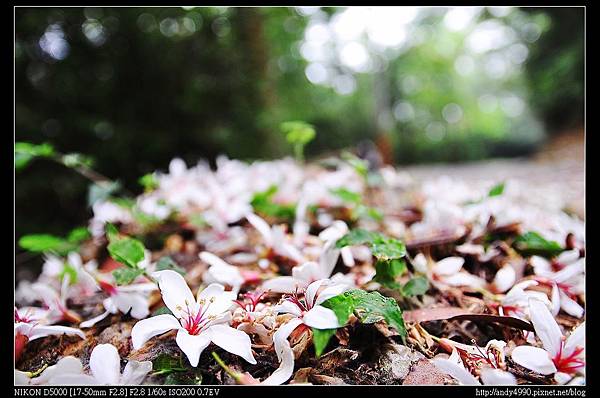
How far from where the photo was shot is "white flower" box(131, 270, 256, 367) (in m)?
0.51

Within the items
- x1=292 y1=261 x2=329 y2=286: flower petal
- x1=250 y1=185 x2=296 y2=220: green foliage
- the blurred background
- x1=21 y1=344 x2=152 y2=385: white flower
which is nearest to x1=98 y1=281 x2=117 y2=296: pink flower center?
x1=21 y1=344 x2=152 y2=385: white flower

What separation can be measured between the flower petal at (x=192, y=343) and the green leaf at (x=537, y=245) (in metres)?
0.63

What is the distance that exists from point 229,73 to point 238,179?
1961 mm

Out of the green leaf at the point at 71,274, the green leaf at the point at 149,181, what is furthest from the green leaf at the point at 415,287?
the green leaf at the point at 149,181

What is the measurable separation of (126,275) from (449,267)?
58 cm

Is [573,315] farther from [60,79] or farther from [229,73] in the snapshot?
[60,79]

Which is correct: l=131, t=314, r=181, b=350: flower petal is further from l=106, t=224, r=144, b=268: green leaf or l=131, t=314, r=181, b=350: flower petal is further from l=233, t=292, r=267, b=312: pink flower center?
l=106, t=224, r=144, b=268: green leaf

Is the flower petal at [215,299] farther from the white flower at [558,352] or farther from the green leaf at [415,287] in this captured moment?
the white flower at [558,352]

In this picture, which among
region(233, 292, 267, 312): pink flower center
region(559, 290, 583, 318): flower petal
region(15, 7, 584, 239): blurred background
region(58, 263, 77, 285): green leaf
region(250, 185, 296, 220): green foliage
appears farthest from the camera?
region(15, 7, 584, 239): blurred background

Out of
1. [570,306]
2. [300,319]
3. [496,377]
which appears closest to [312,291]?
[300,319]

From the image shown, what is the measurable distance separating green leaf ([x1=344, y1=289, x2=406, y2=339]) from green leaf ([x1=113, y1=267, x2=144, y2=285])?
1.15ft
